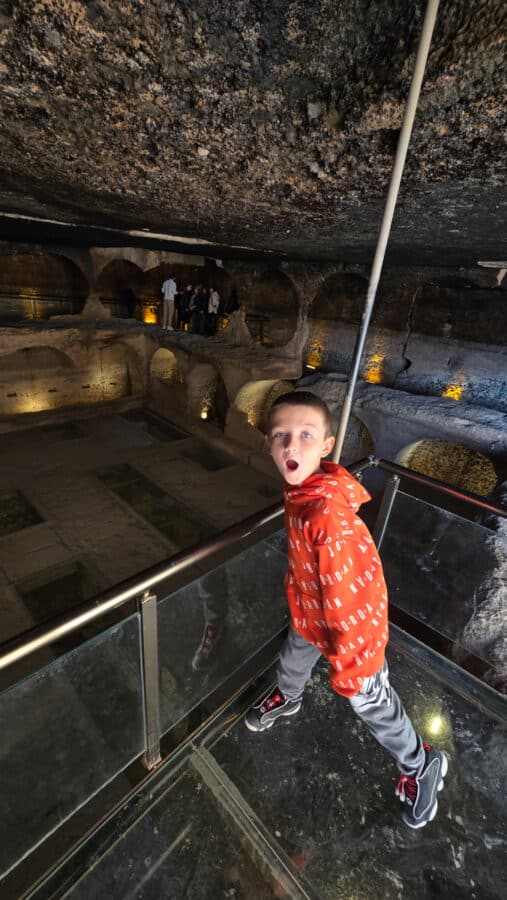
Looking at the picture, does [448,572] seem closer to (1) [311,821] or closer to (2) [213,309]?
(1) [311,821]

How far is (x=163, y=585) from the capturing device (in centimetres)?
571

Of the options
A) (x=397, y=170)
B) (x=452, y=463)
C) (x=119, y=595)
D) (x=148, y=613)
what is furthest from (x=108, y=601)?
(x=452, y=463)

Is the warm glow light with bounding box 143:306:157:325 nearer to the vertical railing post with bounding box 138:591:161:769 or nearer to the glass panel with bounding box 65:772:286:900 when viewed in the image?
the vertical railing post with bounding box 138:591:161:769

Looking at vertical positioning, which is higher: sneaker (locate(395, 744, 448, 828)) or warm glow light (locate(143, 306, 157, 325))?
warm glow light (locate(143, 306, 157, 325))

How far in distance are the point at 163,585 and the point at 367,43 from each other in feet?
19.0

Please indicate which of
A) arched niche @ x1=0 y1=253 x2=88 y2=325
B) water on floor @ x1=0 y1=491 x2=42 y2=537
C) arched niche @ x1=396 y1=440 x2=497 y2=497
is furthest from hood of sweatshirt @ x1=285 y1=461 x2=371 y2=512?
arched niche @ x1=0 y1=253 x2=88 y2=325

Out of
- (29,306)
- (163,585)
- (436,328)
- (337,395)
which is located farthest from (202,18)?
(29,306)

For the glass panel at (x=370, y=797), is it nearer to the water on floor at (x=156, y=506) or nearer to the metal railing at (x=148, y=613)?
the metal railing at (x=148, y=613)

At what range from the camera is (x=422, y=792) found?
1.79m

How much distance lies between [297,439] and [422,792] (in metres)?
1.71

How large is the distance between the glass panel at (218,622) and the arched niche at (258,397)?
21.9 feet

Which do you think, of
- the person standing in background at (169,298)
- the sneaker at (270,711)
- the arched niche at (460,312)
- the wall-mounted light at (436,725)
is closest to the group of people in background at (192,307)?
the person standing in background at (169,298)

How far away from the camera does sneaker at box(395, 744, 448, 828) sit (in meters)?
1.76

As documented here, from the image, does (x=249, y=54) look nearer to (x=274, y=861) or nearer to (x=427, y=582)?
(x=274, y=861)
